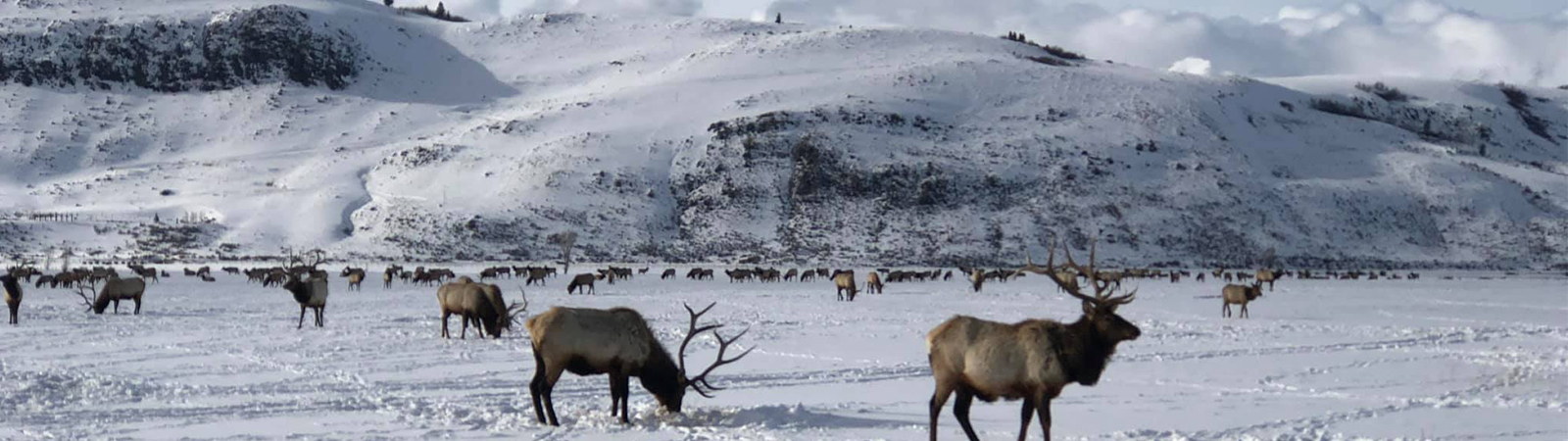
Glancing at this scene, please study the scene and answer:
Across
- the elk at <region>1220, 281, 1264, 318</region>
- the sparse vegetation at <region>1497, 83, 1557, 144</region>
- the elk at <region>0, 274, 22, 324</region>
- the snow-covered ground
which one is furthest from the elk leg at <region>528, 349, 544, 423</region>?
the sparse vegetation at <region>1497, 83, 1557, 144</region>

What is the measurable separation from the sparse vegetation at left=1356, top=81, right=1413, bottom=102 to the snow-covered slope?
2568 millimetres

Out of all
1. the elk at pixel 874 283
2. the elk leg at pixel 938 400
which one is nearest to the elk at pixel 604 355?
the elk leg at pixel 938 400

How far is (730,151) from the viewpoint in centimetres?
10431

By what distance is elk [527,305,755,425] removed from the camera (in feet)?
40.7

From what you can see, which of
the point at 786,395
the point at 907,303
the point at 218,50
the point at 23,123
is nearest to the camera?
the point at 786,395

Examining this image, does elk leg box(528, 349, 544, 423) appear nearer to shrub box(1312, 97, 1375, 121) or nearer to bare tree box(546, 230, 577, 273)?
bare tree box(546, 230, 577, 273)

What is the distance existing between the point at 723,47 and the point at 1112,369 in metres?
126

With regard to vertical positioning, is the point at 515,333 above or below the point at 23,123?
below

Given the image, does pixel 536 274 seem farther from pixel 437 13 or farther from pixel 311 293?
pixel 437 13

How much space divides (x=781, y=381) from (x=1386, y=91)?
145217 millimetres

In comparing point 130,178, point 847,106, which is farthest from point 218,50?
point 847,106

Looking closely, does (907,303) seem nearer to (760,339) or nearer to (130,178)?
(760,339)

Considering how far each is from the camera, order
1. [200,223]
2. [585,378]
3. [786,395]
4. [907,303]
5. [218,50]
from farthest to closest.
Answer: [218,50], [200,223], [907,303], [585,378], [786,395]

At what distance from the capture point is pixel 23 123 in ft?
405
